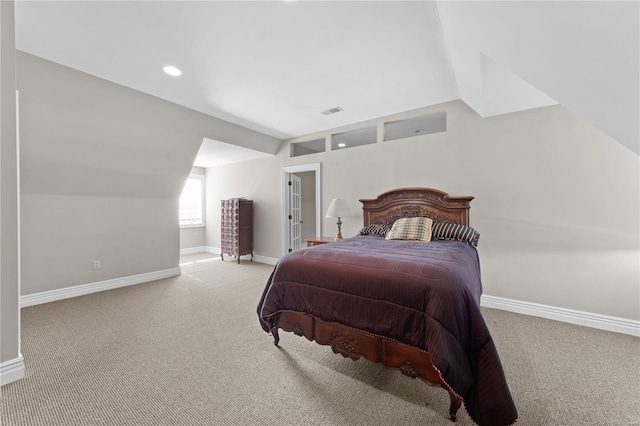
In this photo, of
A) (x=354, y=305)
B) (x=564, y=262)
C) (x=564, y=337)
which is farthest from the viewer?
(x=564, y=262)

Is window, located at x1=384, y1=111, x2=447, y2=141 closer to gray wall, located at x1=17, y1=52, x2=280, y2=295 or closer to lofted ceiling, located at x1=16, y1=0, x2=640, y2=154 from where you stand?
lofted ceiling, located at x1=16, y1=0, x2=640, y2=154

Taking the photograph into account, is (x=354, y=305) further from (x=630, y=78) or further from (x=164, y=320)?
(x=164, y=320)

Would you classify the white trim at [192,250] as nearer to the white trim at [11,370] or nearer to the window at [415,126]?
the white trim at [11,370]

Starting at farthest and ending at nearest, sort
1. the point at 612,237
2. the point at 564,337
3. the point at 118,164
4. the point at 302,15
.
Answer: the point at 118,164 < the point at 612,237 < the point at 564,337 < the point at 302,15

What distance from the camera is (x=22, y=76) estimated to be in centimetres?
255

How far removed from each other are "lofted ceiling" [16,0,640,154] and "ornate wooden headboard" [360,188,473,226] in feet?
3.83

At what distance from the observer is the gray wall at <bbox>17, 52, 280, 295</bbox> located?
2.83 meters

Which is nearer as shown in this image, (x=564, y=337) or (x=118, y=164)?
(x=564, y=337)

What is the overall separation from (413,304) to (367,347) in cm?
46

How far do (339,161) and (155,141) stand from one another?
2.85 m

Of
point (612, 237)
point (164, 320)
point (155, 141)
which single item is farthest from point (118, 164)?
point (612, 237)

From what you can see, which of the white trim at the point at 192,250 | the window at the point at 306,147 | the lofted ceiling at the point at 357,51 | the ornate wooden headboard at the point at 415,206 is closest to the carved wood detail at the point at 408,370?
the lofted ceiling at the point at 357,51

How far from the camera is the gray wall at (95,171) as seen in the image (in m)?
2.83

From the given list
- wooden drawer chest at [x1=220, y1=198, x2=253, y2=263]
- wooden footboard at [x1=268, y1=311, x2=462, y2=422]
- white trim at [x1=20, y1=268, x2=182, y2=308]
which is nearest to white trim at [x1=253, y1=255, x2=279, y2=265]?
wooden drawer chest at [x1=220, y1=198, x2=253, y2=263]
